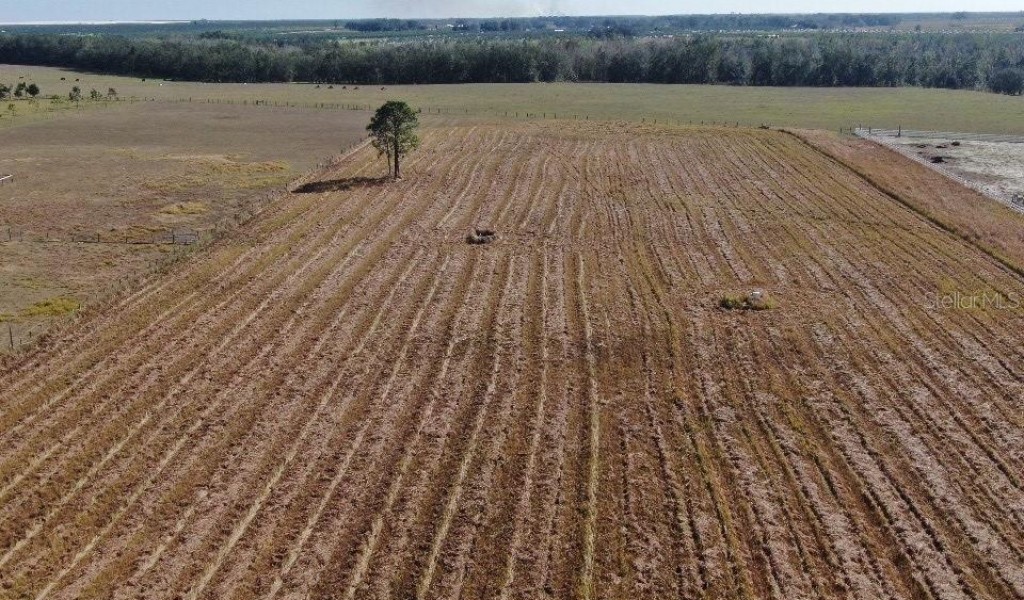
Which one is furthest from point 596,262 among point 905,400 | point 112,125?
point 112,125

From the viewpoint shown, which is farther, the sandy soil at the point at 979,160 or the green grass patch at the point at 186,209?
the sandy soil at the point at 979,160

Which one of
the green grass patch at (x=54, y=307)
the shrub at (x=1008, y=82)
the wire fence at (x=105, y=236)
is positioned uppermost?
the shrub at (x=1008, y=82)

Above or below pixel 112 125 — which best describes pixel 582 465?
below

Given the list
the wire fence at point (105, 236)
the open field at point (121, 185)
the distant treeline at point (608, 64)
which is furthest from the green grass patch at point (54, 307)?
the distant treeline at point (608, 64)

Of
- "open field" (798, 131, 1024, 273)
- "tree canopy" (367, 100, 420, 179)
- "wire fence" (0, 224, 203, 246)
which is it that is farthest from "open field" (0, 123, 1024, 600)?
"tree canopy" (367, 100, 420, 179)

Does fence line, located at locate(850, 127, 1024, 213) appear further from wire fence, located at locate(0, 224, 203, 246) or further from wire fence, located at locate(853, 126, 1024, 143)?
wire fence, located at locate(0, 224, 203, 246)

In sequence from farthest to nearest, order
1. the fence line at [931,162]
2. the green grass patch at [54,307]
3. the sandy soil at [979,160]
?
the sandy soil at [979,160]
the fence line at [931,162]
the green grass patch at [54,307]

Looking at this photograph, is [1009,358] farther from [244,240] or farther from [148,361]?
[244,240]

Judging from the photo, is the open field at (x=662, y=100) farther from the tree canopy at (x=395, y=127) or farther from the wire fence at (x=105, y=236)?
the wire fence at (x=105, y=236)
